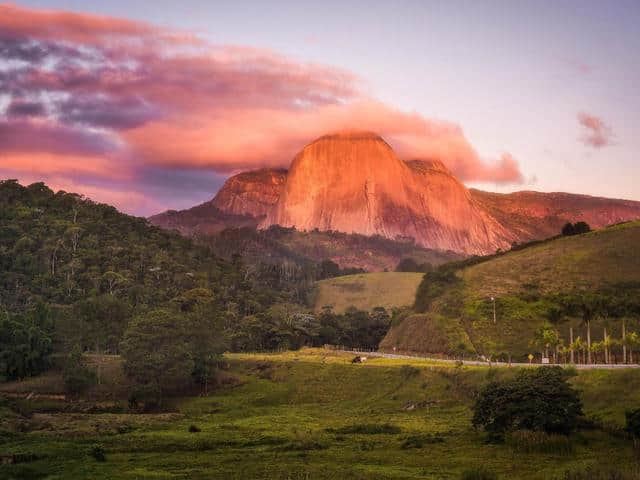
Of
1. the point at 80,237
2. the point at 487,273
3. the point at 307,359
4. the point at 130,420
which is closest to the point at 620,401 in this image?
the point at 130,420

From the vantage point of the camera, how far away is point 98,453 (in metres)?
56.2

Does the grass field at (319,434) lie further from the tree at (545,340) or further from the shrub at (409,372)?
the tree at (545,340)

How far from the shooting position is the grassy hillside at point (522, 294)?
362 ft

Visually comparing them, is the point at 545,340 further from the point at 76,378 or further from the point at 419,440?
the point at 76,378

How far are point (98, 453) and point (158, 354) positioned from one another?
45.0 m

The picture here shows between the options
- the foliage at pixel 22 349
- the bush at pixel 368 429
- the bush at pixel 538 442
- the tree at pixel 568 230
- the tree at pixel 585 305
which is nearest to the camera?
the bush at pixel 538 442

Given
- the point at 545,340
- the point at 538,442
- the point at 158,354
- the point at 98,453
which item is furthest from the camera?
the point at 158,354

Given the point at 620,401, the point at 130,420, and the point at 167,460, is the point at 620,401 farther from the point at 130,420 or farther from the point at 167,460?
the point at 130,420

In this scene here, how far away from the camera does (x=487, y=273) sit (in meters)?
141

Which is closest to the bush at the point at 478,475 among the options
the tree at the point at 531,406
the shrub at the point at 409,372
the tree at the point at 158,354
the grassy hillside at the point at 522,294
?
the tree at the point at 531,406

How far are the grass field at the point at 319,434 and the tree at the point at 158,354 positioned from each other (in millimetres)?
4309

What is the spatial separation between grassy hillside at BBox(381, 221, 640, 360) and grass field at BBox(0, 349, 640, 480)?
18.5m

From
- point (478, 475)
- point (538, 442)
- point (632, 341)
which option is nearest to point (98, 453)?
point (478, 475)

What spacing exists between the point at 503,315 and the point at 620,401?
56.9 metres
